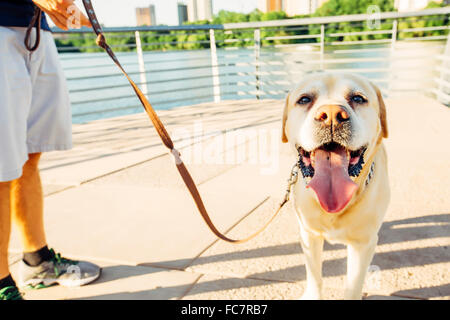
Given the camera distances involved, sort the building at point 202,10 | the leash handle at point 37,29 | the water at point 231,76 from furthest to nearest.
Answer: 1. the building at point 202,10
2. the water at point 231,76
3. the leash handle at point 37,29

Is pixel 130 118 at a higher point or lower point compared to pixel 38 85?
lower

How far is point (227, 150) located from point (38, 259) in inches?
110

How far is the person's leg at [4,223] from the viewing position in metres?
1.74

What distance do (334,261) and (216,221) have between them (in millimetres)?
904

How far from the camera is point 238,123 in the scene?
5.83 m

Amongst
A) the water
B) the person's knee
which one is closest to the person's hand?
the person's knee

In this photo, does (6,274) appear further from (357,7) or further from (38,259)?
(357,7)

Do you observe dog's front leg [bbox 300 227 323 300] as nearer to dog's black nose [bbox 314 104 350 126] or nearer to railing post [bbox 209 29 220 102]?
dog's black nose [bbox 314 104 350 126]

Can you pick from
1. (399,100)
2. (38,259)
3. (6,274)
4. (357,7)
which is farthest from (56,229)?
(357,7)

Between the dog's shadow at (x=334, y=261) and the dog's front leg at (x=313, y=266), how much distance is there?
191mm

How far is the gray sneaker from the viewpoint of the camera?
199 cm

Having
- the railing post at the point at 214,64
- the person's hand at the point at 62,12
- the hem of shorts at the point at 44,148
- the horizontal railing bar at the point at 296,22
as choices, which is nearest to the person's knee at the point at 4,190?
the hem of shorts at the point at 44,148

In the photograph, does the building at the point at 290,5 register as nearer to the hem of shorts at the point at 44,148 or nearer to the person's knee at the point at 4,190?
the hem of shorts at the point at 44,148

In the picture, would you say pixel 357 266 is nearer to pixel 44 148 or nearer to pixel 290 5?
pixel 44 148
